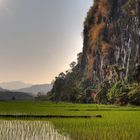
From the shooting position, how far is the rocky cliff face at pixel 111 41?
83562mm

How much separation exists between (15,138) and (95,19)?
93.5m

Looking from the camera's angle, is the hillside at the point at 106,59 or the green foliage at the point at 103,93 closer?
the hillside at the point at 106,59

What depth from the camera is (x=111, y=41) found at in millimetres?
94000

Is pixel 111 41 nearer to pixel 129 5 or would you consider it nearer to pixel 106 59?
pixel 106 59

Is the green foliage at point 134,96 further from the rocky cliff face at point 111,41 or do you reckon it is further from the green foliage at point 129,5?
the green foliage at point 129,5

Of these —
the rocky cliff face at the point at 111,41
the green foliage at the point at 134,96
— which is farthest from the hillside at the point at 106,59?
the green foliage at the point at 134,96

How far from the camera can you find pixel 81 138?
12.8 metres

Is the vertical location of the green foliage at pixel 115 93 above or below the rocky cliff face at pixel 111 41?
below

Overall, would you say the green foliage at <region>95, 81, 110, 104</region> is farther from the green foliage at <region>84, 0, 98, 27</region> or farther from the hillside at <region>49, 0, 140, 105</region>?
the green foliage at <region>84, 0, 98, 27</region>

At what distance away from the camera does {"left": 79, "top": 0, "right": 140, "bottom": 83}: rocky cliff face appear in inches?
3290

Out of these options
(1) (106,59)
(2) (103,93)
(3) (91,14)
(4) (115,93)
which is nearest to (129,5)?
(1) (106,59)

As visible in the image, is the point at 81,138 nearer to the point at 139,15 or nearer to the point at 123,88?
the point at 123,88

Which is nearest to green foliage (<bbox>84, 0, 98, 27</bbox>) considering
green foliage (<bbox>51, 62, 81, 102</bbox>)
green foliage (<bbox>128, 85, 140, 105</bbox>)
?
green foliage (<bbox>51, 62, 81, 102</bbox>)

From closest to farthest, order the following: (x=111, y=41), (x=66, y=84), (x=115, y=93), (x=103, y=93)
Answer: (x=115, y=93), (x=103, y=93), (x=111, y=41), (x=66, y=84)
